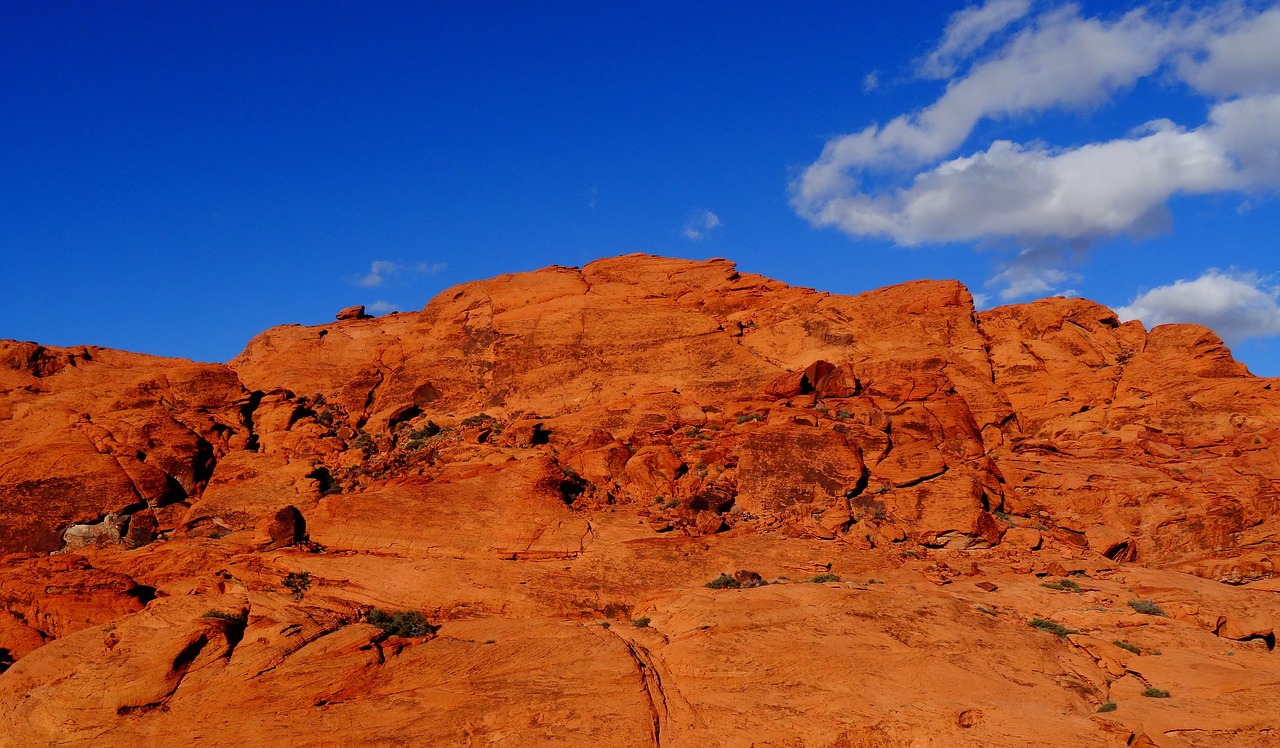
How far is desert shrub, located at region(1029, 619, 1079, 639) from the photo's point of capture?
21.4m

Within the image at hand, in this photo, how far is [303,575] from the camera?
2536cm

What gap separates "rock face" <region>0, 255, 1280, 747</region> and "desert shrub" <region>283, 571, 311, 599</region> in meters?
0.10

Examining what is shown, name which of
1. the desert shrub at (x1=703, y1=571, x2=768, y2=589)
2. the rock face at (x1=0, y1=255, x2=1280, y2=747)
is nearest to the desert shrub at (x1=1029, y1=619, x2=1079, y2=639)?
the rock face at (x1=0, y1=255, x2=1280, y2=747)

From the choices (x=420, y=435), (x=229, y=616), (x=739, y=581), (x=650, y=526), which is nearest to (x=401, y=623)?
(x=229, y=616)

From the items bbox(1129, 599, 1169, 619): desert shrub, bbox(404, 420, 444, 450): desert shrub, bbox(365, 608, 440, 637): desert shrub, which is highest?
bbox(404, 420, 444, 450): desert shrub

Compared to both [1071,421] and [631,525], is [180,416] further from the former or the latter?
[1071,421]

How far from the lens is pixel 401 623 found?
74.1 feet

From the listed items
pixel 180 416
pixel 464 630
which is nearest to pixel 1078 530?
pixel 464 630

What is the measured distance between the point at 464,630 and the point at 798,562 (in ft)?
32.9

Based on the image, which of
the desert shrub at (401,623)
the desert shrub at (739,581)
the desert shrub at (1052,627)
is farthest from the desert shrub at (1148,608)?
the desert shrub at (401,623)

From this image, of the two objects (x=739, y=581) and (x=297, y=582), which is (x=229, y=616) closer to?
(x=297, y=582)

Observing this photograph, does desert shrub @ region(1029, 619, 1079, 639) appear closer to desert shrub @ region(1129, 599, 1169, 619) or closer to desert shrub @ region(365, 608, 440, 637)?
desert shrub @ region(1129, 599, 1169, 619)

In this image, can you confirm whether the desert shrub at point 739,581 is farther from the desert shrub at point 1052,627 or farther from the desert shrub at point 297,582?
the desert shrub at point 297,582

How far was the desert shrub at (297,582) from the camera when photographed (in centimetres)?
2467
